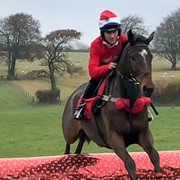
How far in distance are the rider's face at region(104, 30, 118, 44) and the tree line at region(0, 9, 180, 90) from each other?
33717 millimetres

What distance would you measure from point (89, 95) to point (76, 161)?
118 cm

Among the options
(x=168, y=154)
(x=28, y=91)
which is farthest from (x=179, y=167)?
(x=28, y=91)

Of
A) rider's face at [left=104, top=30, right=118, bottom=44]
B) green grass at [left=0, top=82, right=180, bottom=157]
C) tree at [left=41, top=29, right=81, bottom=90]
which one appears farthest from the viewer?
tree at [left=41, top=29, right=81, bottom=90]

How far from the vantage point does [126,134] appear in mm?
4855

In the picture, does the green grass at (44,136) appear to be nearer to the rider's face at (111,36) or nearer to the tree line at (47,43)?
the rider's face at (111,36)

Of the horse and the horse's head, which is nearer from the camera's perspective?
the horse's head

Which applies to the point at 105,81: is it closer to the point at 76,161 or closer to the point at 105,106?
the point at 105,106

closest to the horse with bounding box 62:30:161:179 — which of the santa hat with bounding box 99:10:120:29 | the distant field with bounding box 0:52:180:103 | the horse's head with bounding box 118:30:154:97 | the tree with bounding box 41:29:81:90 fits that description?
the horse's head with bounding box 118:30:154:97

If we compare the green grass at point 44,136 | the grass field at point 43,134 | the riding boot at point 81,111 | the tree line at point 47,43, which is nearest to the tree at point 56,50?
the tree line at point 47,43

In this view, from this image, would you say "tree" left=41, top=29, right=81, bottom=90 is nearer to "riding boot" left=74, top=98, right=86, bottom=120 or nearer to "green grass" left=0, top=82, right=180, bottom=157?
"green grass" left=0, top=82, right=180, bottom=157

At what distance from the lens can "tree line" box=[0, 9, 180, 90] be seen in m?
39.8

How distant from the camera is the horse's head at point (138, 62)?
4320 millimetres

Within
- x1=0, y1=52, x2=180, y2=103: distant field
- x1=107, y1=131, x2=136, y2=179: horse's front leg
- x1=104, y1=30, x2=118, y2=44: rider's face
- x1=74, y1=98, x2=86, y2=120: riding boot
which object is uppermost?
x1=104, y1=30, x2=118, y2=44: rider's face

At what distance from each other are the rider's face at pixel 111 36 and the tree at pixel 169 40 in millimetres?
33629
